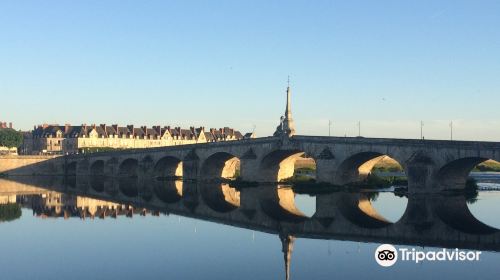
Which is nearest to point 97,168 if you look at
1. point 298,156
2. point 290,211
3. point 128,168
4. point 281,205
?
point 128,168

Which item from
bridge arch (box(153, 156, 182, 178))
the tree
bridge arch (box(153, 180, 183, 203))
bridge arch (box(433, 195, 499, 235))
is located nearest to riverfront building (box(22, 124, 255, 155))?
the tree

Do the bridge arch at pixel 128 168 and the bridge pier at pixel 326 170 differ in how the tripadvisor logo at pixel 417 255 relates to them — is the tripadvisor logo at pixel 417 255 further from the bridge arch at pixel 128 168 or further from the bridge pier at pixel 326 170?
the bridge arch at pixel 128 168

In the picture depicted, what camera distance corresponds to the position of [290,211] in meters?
49.0

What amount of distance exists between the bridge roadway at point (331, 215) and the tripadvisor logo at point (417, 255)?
1937 mm

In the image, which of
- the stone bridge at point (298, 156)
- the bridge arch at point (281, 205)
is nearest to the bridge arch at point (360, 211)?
the bridge arch at point (281, 205)

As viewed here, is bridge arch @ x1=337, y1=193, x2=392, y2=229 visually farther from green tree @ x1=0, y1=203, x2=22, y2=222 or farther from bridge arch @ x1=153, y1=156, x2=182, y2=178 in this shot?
bridge arch @ x1=153, y1=156, x2=182, y2=178

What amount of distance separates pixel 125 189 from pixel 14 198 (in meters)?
16.6

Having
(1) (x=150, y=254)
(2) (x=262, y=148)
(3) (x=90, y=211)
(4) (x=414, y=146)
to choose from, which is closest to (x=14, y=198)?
(3) (x=90, y=211)

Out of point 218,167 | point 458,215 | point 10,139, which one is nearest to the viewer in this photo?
point 458,215

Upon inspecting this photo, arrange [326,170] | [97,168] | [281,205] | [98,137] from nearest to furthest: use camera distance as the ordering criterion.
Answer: [281,205], [326,170], [97,168], [98,137]

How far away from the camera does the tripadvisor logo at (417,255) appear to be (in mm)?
29844

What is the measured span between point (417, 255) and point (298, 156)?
51.1 meters

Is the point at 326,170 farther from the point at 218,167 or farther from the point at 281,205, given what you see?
the point at 218,167

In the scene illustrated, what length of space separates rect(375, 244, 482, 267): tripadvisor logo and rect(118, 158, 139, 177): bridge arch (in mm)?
78164
